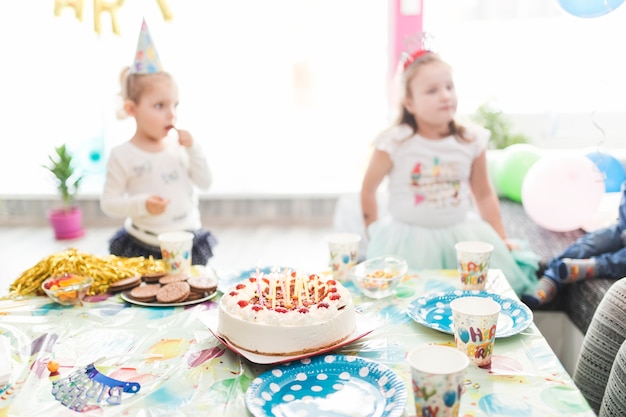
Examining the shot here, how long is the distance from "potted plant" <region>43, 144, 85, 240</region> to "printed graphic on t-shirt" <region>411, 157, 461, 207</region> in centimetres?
266

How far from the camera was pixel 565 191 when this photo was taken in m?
2.70

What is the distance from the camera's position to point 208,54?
4168mm

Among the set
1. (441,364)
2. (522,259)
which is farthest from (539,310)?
(441,364)

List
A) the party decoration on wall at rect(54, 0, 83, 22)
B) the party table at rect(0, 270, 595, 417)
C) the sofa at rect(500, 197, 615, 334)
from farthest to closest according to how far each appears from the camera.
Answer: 1. the sofa at rect(500, 197, 615, 334)
2. the party decoration on wall at rect(54, 0, 83, 22)
3. the party table at rect(0, 270, 595, 417)

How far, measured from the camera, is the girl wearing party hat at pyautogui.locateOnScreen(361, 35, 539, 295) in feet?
7.50

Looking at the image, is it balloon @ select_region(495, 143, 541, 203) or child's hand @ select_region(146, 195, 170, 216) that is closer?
child's hand @ select_region(146, 195, 170, 216)

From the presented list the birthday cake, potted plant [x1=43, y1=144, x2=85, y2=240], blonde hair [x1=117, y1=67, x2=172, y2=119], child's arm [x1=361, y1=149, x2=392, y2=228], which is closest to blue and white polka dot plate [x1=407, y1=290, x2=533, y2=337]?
the birthday cake

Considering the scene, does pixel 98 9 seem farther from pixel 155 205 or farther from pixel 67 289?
pixel 67 289

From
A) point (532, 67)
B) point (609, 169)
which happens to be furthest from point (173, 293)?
point (532, 67)

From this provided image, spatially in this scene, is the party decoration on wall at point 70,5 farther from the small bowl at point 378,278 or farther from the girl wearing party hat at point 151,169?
the small bowl at point 378,278

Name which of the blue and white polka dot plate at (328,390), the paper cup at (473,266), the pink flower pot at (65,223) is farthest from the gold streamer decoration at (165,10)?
the pink flower pot at (65,223)

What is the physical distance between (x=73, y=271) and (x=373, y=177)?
1192 mm

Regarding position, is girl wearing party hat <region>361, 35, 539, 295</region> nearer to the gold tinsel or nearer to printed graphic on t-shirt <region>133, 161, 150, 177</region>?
printed graphic on t-shirt <region>133, 161, 150, 177</region>

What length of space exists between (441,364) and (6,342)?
0.87 m
